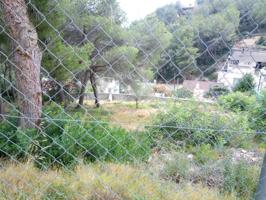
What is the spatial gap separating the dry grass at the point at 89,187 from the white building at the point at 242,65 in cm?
67

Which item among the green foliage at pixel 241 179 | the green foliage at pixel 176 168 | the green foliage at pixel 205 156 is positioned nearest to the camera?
the green foliage at pixel 241 179

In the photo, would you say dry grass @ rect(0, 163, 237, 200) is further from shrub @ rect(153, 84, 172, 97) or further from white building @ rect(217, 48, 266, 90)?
white building @ rect(217, 48, 266, 90)

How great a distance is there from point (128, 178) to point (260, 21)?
108 centimetres

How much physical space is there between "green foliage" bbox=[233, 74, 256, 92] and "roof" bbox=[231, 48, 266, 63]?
70 millimetres

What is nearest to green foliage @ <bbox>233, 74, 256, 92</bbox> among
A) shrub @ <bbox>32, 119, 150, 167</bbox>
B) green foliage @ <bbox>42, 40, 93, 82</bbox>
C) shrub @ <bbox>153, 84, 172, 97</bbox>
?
shrub @ <bbox>153, 84, 172, 97</bbox>

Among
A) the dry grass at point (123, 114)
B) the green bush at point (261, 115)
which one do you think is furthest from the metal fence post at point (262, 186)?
the dry grass at point (123, 114)

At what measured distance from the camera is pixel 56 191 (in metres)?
1.30

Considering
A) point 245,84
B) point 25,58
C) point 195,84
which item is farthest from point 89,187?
point 25,58

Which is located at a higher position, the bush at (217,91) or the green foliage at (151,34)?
the green foliage at (151,34)

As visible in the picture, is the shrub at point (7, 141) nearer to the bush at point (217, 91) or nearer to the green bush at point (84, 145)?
the green bush at point (84, 145)

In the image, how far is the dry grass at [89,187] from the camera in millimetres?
1274

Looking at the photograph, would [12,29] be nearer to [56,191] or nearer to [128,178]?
[56,191]

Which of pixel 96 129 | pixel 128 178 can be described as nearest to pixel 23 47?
pixel 96 129

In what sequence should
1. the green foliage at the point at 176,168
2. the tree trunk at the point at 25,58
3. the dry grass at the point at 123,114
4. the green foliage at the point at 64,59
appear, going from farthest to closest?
the dry grass at the point at 123,114 → the green foliage at the point at 64,59 → the green foliage at the point at 176,168 → the tree trunk at the point at 25,58
